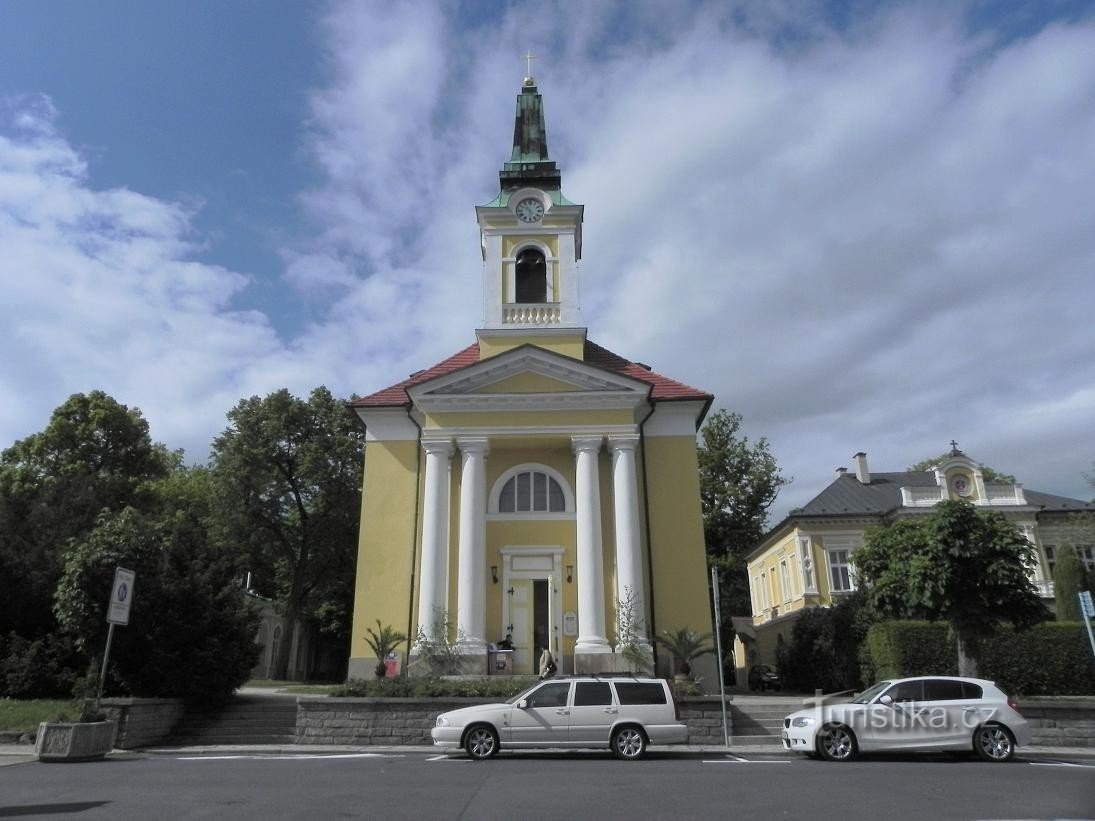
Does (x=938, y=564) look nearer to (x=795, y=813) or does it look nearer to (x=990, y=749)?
(x=990, y=749)

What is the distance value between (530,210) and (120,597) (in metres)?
18.7

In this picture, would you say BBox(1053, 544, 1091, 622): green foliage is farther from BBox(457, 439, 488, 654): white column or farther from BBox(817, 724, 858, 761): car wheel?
BBox(457, 439, 488, 654): white column

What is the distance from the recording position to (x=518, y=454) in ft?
78.9

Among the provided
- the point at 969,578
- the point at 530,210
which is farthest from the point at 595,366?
the point at 969,578

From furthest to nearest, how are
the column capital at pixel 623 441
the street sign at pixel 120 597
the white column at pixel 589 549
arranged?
1. the column capital at pixel 623 441
2. the white column at pixel 589 549
3. the street sign at pixel 120 597

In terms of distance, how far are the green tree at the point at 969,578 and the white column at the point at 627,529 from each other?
654cm

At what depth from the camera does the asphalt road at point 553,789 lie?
25.3 feet

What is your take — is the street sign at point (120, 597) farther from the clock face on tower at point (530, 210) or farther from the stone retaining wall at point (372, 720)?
the clock face on tower at point (530, 210)

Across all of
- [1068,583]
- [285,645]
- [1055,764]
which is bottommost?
[1055,764]

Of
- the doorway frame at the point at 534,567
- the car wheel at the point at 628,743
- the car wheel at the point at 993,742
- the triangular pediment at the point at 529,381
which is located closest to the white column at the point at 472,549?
the doorway frame at the point at 534,567

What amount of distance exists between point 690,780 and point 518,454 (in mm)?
14745

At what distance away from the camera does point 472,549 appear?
70.1ft

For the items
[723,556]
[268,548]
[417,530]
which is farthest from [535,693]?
[723,556]

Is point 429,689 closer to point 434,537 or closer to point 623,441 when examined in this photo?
point 434,537
